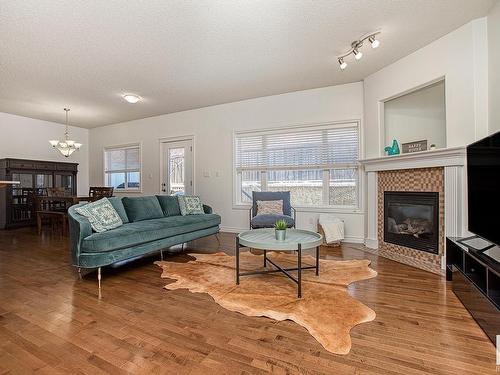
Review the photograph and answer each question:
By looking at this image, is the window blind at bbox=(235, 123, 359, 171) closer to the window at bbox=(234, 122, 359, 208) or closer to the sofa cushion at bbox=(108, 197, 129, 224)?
the window at bbox=(234, 122, 359, 208)

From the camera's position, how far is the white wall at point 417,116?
12.9ft

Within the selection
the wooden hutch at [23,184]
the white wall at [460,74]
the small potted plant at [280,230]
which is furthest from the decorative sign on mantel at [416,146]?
the wooden hutch at [23,184]

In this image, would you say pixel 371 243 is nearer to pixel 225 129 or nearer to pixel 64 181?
pixel 225 129

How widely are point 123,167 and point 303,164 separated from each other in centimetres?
497

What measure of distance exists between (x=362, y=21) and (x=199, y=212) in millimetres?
Answer: 3381

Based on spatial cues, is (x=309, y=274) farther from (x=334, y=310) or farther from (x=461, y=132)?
(x=461, y=132)

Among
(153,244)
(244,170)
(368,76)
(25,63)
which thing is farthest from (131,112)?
(368,76)

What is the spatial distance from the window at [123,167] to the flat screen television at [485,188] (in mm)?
6599

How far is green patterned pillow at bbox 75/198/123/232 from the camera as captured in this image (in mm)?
2961

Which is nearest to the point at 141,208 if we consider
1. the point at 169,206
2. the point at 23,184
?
the point at 169,206

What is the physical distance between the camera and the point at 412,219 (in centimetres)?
346

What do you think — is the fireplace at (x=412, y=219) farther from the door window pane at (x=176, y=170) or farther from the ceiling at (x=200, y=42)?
the door window pane at (x=176, y=170)

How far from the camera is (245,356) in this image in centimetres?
156

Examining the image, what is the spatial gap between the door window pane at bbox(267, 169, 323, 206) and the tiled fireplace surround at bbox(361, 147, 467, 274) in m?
0.93
